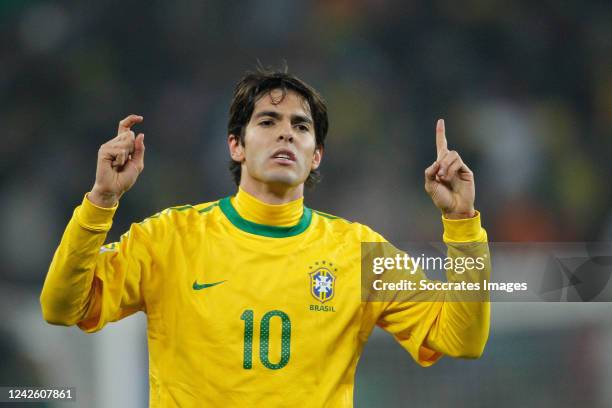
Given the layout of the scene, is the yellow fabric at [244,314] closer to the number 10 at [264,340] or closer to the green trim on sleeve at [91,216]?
the number 10 at [264,340]

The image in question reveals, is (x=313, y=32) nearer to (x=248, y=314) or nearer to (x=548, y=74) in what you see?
(x=548, y=74)

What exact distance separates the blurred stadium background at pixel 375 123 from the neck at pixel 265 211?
1901 mm

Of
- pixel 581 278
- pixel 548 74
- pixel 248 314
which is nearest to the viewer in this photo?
pixel 248 314

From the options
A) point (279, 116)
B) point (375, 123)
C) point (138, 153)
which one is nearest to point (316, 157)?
point (279, 116)

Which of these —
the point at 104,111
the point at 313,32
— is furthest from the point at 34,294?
the point at 313,32

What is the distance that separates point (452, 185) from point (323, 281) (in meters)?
0.54

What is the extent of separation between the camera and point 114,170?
6.49ft

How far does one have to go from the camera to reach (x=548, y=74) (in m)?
5.54

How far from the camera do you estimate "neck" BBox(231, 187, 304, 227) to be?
7.88ft

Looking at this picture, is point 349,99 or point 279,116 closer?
point 279,116

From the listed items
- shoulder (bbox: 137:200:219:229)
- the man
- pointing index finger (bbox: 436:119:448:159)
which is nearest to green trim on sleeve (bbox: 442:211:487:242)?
the man

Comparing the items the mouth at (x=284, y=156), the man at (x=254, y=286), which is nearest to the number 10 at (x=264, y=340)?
the man at (x=254, y=286)

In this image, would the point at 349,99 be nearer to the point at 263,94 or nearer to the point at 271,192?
the point at 263,94

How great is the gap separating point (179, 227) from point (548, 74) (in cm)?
410
